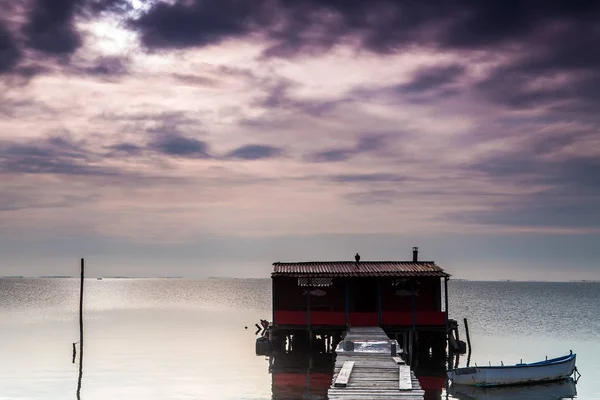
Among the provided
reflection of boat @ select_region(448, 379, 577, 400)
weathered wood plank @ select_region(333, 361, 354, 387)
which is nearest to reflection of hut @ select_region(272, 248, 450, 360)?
reflection of boat @ select_region(448, 379, 577, 400)

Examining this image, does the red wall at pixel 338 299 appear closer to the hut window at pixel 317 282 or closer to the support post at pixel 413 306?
the hut window at pixel 317 282

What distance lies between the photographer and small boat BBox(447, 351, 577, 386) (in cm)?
4238

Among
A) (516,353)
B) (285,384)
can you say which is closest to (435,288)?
(285,384)

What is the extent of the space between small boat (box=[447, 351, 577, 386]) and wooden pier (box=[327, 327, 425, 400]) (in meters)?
5.91

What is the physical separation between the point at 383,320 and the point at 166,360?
17.4 m

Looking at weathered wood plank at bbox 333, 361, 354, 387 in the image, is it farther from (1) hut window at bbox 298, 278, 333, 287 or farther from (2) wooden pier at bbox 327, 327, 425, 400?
(1) hut window at bbox 298, 278, 333, 287

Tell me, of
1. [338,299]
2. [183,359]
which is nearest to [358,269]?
[338,299]

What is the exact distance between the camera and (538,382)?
44625 mm

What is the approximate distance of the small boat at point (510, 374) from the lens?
139 feet

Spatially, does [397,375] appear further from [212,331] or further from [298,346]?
[212,331]

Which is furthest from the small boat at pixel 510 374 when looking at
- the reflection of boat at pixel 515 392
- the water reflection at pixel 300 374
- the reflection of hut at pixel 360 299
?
the water reflection at pixel 300 374

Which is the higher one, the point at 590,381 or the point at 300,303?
the point at 300,303

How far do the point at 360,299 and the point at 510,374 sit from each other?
41.3ft

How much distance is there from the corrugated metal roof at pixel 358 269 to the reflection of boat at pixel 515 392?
349 inches
